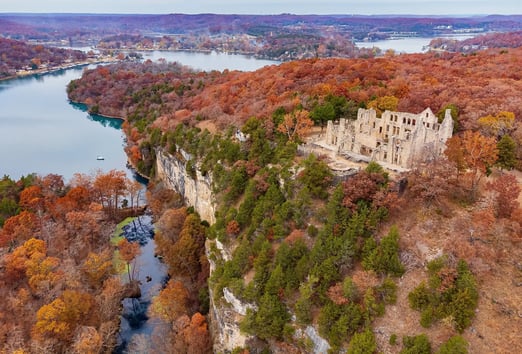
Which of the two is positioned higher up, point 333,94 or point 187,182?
point 333,94

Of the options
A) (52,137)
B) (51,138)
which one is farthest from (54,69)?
(51,138)

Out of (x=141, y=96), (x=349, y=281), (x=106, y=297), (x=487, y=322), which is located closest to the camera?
(x=487, y=322)

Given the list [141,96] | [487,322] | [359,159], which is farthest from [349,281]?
[141,96]

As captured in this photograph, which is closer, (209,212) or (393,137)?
(393,137)

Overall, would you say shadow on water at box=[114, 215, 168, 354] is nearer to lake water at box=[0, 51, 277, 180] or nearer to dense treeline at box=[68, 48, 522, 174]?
dense treeline at box=[68, 48, 522, 174]

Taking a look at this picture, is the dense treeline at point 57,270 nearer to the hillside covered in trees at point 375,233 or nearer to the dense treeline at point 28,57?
the hillside covered in trees at point 375,233

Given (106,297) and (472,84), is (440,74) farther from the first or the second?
(106,297)

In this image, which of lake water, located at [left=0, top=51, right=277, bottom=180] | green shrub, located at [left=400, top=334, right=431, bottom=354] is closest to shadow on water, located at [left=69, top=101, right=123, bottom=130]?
lake water, located at [left=0, top=51, right=277, bottom=180]

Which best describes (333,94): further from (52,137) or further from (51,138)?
(52,137)
